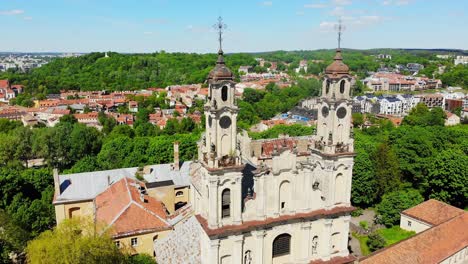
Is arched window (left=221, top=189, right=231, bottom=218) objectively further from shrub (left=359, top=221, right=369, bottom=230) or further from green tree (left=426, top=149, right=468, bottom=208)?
green tree (left=426, top=149, right=468, bottom=208)

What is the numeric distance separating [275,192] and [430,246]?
18229mm

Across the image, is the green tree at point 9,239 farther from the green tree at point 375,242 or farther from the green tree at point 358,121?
the green tree at point 358,121

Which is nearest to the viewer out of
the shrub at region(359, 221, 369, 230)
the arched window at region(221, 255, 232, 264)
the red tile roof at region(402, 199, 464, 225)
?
the arched window at region(221, 255, 232, 264)

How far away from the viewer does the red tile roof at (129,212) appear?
3756 cm

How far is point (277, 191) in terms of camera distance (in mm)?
29797

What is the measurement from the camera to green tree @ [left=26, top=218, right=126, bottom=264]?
91.4 feet

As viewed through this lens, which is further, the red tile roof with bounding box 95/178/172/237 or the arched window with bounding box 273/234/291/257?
the red tile roof with bounding box 95/178/172/237

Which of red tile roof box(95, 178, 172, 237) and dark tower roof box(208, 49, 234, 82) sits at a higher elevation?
dark tower roof box(208, 49, 234, 82)

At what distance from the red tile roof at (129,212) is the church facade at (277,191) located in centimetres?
761

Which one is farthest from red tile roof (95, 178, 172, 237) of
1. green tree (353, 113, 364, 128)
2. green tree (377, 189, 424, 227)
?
green tree (353, 113, 364, 128)

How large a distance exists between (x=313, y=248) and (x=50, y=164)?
2454 inches

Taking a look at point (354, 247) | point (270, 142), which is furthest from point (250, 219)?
point (270, 142)

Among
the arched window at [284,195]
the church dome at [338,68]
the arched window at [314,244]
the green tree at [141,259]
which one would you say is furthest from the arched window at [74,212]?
the church dome at [338,68]

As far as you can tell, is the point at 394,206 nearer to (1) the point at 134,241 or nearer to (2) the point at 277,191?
(2) the point at 277,191
